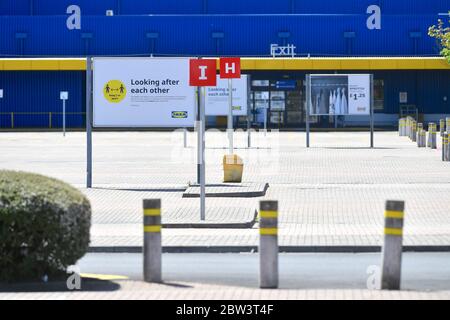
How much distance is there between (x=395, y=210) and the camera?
395 inches

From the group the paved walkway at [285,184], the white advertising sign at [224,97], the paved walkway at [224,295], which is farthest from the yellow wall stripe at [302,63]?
the paved walkway at [224,295]

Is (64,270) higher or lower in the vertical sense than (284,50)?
lower

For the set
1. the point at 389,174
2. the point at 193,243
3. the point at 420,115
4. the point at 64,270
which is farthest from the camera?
the point at 420,115

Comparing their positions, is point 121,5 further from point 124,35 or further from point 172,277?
point 172,277

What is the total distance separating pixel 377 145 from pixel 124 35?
30101 millimetres

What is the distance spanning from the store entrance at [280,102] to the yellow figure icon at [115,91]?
142ft

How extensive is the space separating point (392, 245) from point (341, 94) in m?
32.6

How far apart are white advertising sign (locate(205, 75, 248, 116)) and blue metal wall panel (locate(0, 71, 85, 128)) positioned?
24137 millimetres

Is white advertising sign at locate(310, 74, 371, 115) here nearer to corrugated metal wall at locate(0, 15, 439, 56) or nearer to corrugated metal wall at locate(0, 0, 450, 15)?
corrugated metal wall at locate(0, 15, 439, 56)

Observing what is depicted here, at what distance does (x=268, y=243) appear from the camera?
1046 cm

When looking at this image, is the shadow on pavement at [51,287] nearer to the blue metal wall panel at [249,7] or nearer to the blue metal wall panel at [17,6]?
the blue metal wall panel at [249,7]

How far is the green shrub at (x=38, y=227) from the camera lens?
33.6 ft

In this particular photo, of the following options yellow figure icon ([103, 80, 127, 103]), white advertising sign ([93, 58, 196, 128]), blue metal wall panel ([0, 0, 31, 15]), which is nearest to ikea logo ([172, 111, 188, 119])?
white advertising sign ([93, 58, 196, 128])
